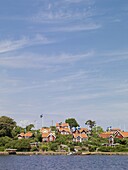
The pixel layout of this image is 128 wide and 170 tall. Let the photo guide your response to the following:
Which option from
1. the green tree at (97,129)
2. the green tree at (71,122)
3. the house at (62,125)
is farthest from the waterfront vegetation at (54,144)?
the green tree at (71,122)

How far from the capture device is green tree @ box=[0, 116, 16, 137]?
117 metres

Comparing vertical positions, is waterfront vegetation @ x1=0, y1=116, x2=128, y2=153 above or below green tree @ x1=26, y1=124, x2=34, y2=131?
below

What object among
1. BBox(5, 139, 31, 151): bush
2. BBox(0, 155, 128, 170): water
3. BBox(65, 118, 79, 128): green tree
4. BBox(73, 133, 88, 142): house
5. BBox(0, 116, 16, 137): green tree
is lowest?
BBox(0, 155, 128, 170): water

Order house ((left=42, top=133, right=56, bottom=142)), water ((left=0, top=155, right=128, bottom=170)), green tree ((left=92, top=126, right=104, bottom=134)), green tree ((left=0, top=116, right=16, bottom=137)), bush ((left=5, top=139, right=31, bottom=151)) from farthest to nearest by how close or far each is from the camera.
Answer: green tree ((left=92, top=126, right=104, bottom=134)) → house ((left=42, top=133, right=56, bottom=142)) → green tree ((left=0, top=116, right=16, bottom=137)) → bush ((left=5, top=139, right=31, bottom=151)) → water ((left=0, top=155, right=128, bottom=170))

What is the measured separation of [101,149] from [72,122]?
5267 cm

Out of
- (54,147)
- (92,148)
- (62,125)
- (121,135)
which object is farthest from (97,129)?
(54,147)

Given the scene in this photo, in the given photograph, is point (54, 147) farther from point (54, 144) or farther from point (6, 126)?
point (6, 126)

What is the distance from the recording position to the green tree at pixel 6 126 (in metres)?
117

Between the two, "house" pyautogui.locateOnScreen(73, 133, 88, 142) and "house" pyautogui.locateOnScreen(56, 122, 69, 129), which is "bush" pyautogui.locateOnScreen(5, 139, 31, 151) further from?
"house" pyautogui.locateOnScreen(56, 122, 69, 129)

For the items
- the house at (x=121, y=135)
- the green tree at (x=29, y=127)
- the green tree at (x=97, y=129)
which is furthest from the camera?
the green tree at (x=97, y=129)

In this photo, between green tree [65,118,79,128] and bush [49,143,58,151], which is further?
green tree [65,118,79,128]

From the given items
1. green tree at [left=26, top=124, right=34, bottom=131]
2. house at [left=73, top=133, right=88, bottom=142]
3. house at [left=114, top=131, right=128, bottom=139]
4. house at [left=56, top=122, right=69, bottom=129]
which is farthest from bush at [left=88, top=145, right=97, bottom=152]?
green tree at [left=26, top=124, right=34, bottom=131]

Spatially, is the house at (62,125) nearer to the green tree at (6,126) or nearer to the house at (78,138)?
the house at (78,138)

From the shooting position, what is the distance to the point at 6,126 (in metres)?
118
